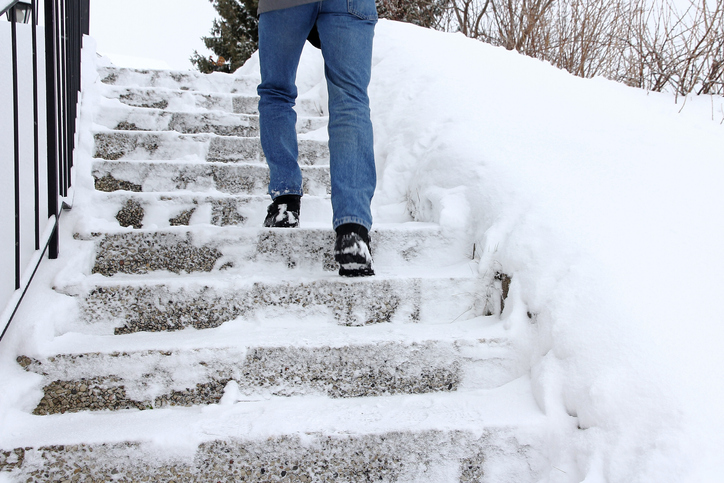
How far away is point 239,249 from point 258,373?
0.47 meters

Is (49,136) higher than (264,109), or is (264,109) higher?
(264,109)

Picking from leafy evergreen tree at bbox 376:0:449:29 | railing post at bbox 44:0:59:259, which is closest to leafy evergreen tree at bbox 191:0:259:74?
leafy evergreen tree at bbox 376:0:449:29

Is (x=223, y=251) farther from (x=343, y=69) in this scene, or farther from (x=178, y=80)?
(x=178, y=80)

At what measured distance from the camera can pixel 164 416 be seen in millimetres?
1067

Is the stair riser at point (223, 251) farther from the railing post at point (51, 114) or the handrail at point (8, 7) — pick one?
the handrail at point (8, 7)

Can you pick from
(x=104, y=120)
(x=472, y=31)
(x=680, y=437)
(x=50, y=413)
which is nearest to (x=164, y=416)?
(x=50, y=413)

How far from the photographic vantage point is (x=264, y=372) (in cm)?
117

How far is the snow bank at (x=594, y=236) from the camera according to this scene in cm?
96

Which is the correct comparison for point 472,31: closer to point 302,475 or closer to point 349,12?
point 349,12

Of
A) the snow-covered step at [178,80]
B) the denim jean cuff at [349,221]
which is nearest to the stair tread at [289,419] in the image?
the denim jean cuff at [349,221]

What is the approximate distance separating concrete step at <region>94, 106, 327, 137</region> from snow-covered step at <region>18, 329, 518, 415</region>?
5.53 ft

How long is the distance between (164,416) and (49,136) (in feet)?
2.78

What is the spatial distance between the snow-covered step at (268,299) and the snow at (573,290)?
0.19 ft

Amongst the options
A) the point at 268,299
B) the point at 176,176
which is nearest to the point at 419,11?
the point at 176,176
